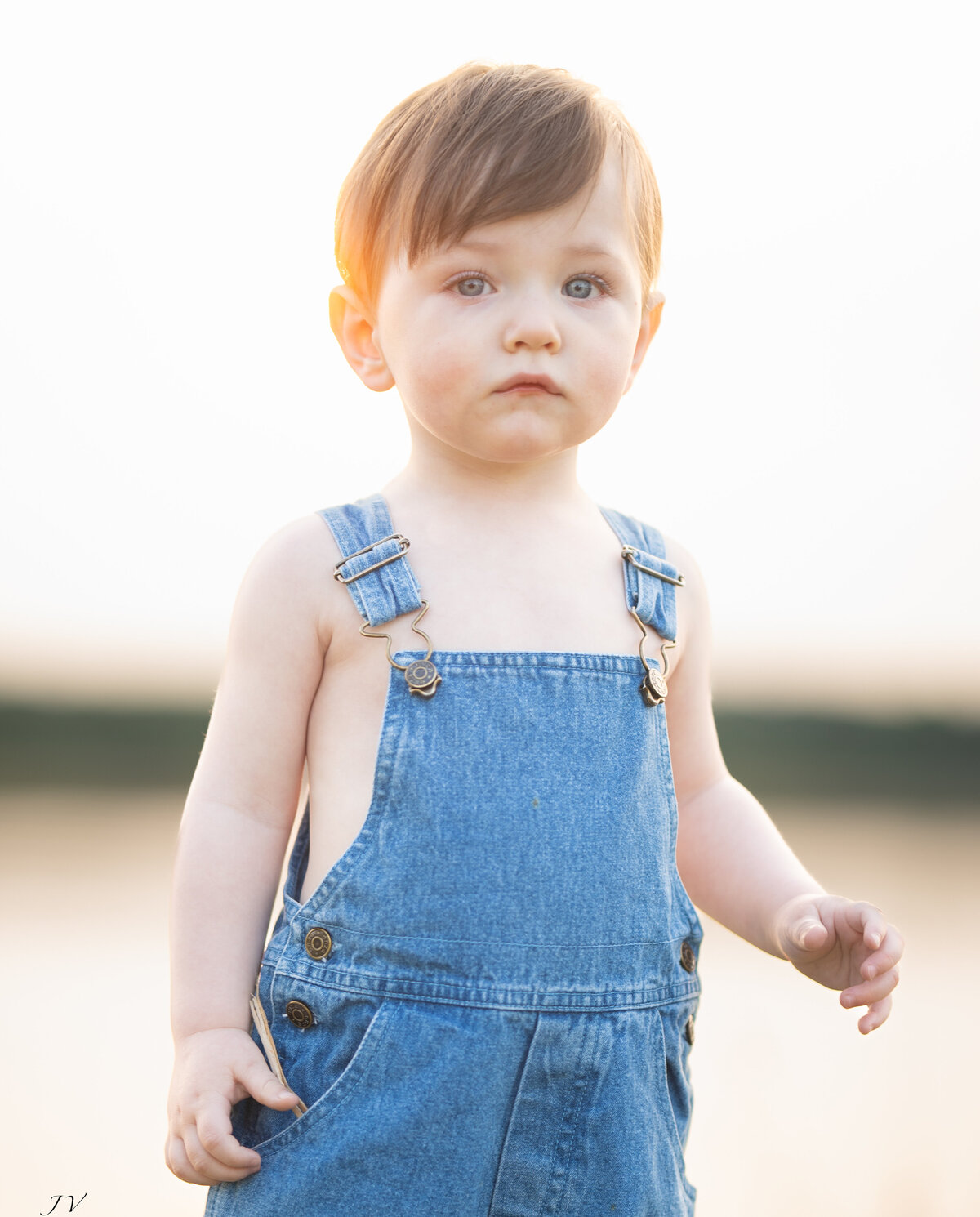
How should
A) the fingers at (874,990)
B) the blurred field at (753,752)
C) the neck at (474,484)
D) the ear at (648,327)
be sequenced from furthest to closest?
1. the blurred field at (753,752)
2. the ear at (648,327)
3. the neck at (474,484)
4. the fingers at (874,990)

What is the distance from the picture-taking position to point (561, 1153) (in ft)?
4.39

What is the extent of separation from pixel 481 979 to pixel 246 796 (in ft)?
1.12

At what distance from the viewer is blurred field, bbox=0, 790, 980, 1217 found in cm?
264

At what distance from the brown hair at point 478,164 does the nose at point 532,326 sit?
0.10m

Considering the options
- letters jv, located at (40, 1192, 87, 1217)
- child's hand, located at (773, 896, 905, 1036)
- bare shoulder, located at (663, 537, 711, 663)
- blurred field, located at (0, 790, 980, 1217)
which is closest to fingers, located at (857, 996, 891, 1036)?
child's hand, located at (773, 896, 905, 1036)

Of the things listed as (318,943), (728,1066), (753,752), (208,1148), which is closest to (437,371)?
(318,943)

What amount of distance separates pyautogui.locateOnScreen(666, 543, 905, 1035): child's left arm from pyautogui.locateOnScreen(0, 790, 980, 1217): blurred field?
1235 mm

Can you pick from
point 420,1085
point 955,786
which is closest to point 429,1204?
point 420,1085

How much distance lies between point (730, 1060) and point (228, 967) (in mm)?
2297

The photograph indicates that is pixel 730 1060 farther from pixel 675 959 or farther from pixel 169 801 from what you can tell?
pixel 169 801

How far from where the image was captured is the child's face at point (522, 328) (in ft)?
4.73

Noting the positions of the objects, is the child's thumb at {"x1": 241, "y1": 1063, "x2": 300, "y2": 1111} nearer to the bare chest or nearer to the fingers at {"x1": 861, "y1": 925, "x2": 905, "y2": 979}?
the bare chest

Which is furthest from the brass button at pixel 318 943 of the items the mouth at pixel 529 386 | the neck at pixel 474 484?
the mouth at pixel 529 386

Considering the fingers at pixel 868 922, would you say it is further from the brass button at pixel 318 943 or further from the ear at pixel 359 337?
the ear at pixel 359 337
